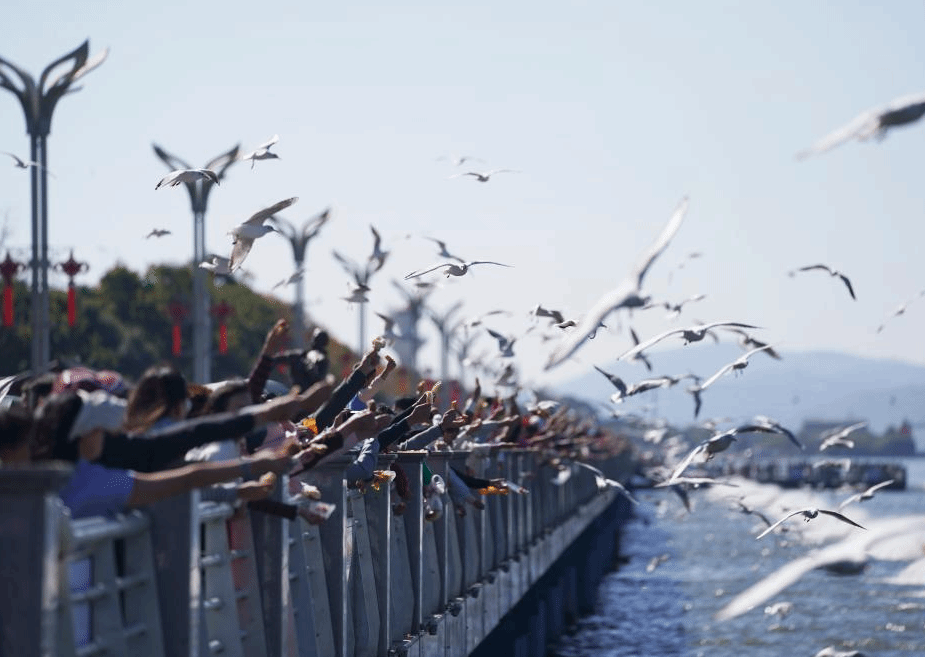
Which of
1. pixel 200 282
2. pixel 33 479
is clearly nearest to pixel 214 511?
pixel 33 479

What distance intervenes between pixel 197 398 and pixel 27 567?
2766 millimetres

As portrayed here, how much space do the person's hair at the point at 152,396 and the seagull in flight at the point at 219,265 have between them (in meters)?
7.82

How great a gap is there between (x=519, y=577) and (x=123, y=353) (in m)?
62.0

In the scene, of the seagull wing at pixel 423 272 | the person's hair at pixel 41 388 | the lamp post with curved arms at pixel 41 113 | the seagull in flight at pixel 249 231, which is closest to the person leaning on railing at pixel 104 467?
the person's hair at pixel 41 388

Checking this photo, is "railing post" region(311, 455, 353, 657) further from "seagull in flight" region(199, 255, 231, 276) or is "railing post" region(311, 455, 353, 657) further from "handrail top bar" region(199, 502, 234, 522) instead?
"seagull in flight" region(199, 255, 231, 276)

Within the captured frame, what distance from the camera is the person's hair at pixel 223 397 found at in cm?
805

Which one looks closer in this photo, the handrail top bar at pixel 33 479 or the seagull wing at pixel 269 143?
the handrail top bar at pixel 33 479

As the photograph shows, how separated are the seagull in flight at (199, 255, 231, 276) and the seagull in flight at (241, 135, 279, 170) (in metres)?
0.91

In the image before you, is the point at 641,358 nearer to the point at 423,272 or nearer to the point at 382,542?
the point at 423,272

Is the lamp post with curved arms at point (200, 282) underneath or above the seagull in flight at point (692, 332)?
above

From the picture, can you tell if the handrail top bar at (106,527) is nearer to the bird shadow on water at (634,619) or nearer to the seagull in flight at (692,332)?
the seagull in flight at (692,332)

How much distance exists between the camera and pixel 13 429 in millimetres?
6207

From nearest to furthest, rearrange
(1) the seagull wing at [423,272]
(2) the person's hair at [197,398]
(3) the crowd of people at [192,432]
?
(3) the crowd of people at [192,432] → (2) the person's hair at [197,398] → (1) the seagull wing at [423,272]

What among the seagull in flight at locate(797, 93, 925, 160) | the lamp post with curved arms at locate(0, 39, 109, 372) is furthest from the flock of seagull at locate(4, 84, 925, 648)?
the lamp post with curved arms at locate(0, 39, 109, 372)
